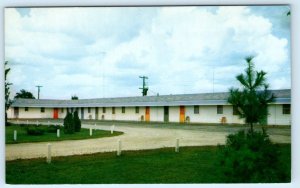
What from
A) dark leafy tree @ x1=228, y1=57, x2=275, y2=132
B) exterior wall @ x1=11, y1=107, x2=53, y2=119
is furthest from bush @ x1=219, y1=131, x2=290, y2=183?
exterior wall @ x1=11, y1=107, x2=53, y2=119

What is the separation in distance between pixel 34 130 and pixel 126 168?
1.31 metres

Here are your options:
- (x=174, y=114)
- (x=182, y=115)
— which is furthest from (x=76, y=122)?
(x=182, y=115)

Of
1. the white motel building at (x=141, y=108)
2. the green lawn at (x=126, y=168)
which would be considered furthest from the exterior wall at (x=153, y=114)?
the green lawn at (x=126, y=168)

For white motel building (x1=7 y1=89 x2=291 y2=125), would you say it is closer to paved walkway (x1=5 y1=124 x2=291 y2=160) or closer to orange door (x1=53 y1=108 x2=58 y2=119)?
orange door (x1=53 y1=108 x2=58 y2=119)

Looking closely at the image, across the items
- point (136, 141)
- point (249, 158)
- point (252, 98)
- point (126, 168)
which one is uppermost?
point (252, 98)

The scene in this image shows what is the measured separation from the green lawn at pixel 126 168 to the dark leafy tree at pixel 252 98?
1.82ft

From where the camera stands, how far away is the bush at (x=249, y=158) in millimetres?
5219

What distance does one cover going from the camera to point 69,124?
605 centimetres

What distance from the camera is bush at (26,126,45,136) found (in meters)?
5.94

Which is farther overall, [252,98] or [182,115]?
[182,115]

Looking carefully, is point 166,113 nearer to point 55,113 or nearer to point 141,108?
point 141,108

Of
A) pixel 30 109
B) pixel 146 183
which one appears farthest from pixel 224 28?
pixel 30 109

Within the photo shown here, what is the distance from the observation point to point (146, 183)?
18.8 ft

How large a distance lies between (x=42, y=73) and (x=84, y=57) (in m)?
0.57
